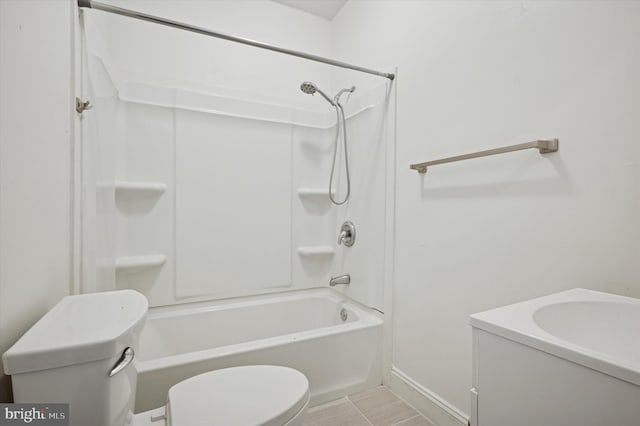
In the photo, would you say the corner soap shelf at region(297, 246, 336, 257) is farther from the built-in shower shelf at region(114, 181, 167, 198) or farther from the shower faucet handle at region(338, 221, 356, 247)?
the built-in shower shelf at region(114, 181, 167, 198)

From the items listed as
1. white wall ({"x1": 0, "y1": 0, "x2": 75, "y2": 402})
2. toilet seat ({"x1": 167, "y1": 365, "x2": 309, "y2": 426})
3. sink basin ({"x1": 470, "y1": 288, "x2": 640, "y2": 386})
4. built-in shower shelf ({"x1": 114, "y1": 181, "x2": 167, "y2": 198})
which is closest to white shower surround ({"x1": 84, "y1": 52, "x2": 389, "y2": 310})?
built-in shower shelf ({"x1": 114, "y1": 181, "x2": 167, "y2": 198})

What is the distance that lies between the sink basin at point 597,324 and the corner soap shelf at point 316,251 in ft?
5.19

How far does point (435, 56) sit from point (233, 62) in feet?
4.29

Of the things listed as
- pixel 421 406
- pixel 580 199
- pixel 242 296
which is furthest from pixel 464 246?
pixel 242 296

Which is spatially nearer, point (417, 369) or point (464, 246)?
point (464, 246)

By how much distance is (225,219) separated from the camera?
1.98 m

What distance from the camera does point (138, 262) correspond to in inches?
67.4

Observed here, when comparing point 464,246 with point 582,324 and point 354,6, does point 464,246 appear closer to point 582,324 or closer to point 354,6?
point 582,324

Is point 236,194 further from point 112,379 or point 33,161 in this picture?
point 112,379

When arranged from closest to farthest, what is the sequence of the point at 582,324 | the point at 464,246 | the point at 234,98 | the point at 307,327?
the point at 582,324, the point at 464,246, the point at 234,98, the point at 307,327

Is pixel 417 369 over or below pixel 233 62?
below

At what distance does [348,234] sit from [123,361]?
1522mm

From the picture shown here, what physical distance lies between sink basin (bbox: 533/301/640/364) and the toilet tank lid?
3.24ft
